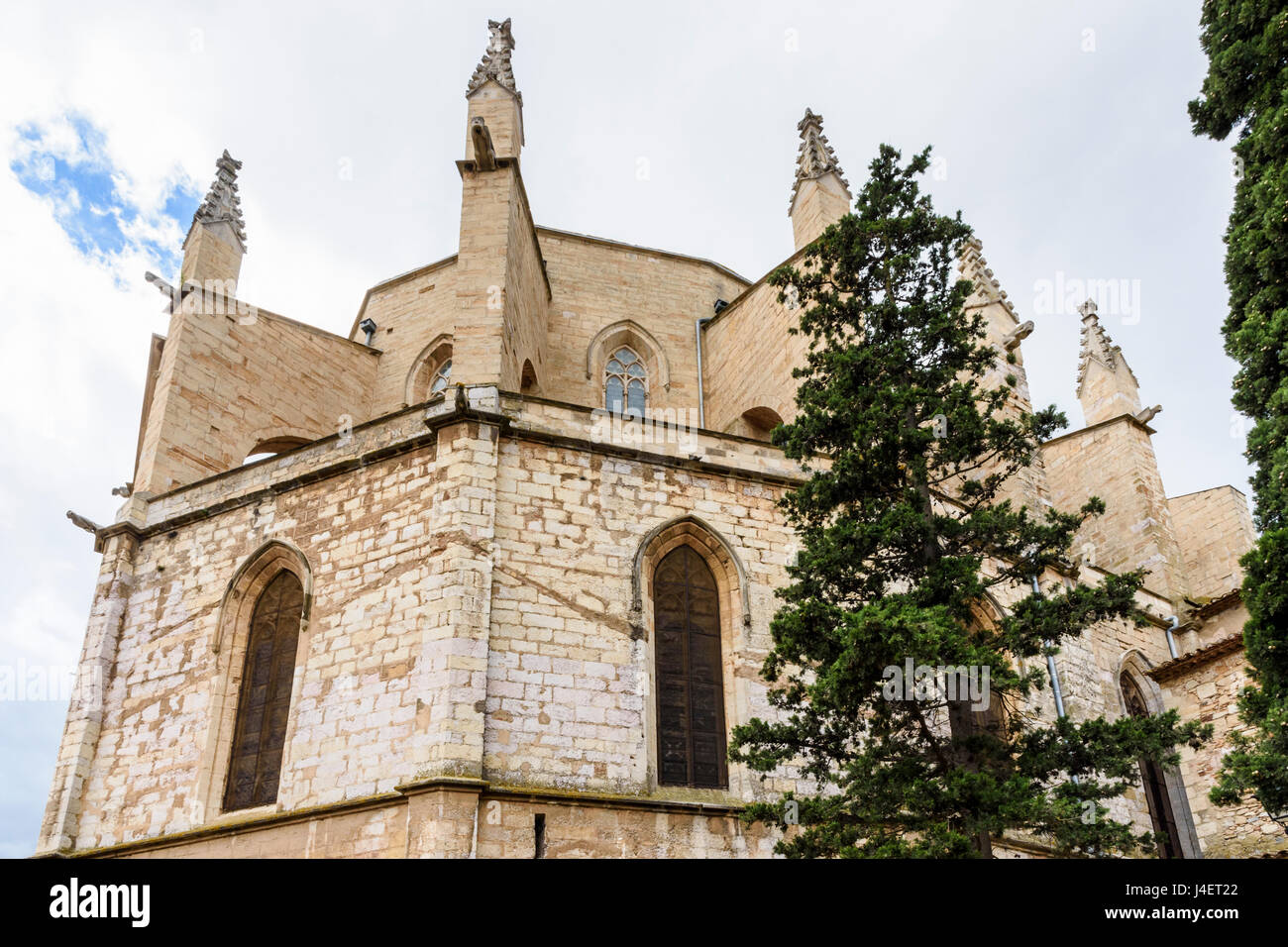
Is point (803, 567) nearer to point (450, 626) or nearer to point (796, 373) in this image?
point (796, 373)

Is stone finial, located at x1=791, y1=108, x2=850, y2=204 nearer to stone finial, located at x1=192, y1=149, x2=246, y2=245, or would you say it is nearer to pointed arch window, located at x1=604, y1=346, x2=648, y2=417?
pointed arch window, located at x1=604, y1=346, x2=648, y2=417

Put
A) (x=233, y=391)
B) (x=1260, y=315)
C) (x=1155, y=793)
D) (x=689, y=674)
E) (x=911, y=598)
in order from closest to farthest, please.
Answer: (x=911, y=598), (x=1260, y=315), (x=689, y=674), (x=1155, y=793), (x=233, y=391)

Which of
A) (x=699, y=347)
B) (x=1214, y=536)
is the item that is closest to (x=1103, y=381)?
(x=1214, y=536)

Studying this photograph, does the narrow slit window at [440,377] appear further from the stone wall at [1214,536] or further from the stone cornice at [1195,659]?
the stone wall at [1214,536]

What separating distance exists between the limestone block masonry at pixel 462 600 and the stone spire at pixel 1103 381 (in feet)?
A: 11.6

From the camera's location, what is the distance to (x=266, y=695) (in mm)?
11703

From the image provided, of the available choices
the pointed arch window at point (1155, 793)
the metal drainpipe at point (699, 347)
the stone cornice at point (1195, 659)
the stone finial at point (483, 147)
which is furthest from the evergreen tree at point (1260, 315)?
the metal drainpipe at point (699, 347)

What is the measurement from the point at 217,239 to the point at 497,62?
479 centimetres

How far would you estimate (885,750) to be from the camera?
319 inches

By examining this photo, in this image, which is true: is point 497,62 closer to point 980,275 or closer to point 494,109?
point 494,109

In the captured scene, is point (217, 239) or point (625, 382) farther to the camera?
point (625, 382)

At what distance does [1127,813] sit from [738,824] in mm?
6233
